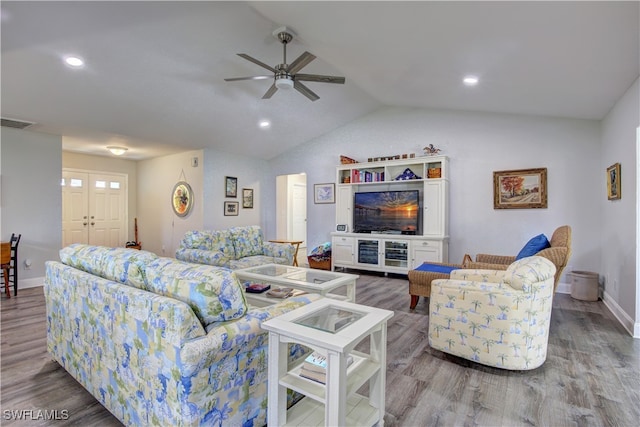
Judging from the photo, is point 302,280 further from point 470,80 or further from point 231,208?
point 231,208

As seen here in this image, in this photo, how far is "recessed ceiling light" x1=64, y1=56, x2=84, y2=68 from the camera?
3.33 m

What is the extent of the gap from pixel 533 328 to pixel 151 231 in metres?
7.55

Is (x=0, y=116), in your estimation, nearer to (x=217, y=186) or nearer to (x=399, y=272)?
(x=217, y=186)

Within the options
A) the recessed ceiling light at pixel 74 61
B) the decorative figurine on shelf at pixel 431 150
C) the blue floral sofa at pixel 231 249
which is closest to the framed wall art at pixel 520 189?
the decorative figurine on shelf at pixel 431 150

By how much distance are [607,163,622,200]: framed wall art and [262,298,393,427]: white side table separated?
11.3ft

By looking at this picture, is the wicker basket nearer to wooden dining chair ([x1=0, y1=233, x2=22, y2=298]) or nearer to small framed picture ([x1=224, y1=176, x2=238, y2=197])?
small framed picture ([x1=224, y1=176, x2=238, y2=197])

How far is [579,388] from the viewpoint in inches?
82.4

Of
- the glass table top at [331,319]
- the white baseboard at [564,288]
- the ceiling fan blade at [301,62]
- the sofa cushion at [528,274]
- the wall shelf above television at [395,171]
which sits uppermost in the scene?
the ceiling fan blade at [301,62]

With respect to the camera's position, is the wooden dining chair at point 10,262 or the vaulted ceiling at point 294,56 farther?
the wooden dining chair at point 10,262

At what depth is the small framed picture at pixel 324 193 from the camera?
664 cm

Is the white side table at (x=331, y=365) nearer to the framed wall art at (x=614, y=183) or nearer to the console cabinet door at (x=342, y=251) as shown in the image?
the framed wall art at (x=614, y=183)

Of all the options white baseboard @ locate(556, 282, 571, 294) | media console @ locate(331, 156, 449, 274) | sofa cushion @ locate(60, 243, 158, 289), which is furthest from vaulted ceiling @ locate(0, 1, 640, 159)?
white baseboard @ locate(556, 282, 571, 294)

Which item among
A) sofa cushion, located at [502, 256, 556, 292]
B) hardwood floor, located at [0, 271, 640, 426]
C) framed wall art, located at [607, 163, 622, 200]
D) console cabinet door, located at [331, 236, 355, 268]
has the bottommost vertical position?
hardwood floor, located at [0, 271, 640, 426]

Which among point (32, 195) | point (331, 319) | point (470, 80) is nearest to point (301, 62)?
point (470, 80)
